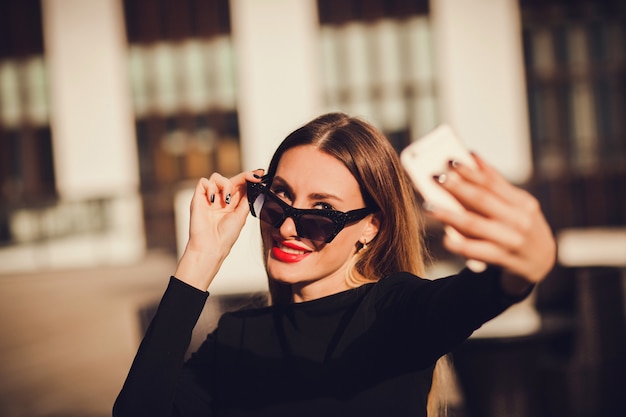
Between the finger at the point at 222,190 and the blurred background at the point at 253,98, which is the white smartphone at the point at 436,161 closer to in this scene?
the finger at the point at 222,190

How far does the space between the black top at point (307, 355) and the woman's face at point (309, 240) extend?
0.21 ft

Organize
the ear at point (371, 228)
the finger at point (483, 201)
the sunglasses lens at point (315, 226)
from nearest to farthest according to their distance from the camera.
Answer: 1. the finger at point (483, 201)
2. the sunglasses lens at point (315, 226)
3. the ear at point (371, 228)

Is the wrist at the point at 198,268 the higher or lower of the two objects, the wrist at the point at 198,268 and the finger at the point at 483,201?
the lower

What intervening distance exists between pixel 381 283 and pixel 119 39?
11729 mm

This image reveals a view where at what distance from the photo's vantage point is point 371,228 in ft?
5.30

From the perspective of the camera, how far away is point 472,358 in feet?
10.3

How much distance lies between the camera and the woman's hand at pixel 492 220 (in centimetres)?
82

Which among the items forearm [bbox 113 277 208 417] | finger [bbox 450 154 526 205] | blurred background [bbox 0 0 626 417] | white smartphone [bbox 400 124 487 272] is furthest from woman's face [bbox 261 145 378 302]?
blurred background [bbox 0 0 626 417]

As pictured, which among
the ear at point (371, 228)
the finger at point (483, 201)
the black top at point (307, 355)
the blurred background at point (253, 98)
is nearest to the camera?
the finger at point (483, 201)

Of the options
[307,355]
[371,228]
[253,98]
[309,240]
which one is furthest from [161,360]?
[253,98]

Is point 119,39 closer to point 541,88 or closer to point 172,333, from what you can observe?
point 541,88

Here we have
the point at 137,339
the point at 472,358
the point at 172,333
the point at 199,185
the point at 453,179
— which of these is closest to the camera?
the point at 453,179

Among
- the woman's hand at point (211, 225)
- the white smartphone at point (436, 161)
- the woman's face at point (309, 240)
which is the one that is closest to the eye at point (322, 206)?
the woman's face at point (309, 240)

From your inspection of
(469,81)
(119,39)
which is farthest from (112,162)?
(469,81)
